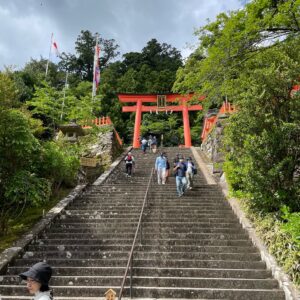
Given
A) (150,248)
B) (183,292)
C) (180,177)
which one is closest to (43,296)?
(183,292)

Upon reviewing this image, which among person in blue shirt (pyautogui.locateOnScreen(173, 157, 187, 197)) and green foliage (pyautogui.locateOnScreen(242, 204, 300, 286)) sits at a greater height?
person in blue shirt (pyautogui.locateOnScreen(173, 157, 187, 197))

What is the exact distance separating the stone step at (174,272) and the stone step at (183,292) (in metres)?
0.57

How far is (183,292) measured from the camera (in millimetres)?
5922

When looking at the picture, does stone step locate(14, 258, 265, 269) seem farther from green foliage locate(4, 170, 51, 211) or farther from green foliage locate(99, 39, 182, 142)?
green foliage locate(99, 39, 182, 142)

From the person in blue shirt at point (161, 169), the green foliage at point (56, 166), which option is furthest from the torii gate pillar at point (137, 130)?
the person in blue shirt at point (161, 169)

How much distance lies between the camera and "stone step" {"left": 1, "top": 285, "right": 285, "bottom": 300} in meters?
5.79

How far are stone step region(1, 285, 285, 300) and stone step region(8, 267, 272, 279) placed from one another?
0.57 m

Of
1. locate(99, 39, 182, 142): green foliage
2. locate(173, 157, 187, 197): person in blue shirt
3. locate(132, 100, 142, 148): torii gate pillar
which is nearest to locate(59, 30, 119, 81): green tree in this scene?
locate(99, 39, 182, 142): green foliage

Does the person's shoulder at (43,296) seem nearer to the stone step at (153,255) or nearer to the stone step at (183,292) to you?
the stone step at (183,292)

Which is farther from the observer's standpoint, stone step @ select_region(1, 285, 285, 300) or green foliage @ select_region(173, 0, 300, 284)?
green foliage @ select_region(173, 0, 300, 284)

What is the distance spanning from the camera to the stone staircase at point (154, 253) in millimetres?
6051

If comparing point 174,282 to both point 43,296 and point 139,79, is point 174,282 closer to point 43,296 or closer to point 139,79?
point 43,296

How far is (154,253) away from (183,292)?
1.46 meters

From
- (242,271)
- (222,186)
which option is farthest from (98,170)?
(242,271)
